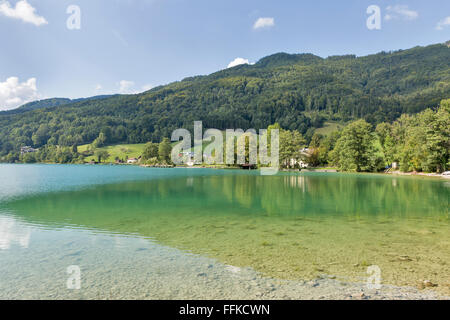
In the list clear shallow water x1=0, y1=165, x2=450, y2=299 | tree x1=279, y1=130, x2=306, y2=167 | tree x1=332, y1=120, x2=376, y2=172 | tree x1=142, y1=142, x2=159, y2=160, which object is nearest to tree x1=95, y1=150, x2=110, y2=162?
A: tree x1=142, y1=142, x2=159, y2=160

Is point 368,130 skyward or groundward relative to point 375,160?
skyward

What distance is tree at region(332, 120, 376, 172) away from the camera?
86.2 metres

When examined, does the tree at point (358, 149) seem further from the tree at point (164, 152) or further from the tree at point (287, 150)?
the tree at point (164, 152)

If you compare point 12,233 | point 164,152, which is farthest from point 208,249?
point 164,152

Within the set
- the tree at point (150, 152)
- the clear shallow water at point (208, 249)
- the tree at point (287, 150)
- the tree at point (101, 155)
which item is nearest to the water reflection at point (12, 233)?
the clear shallow water at point (208, 249)

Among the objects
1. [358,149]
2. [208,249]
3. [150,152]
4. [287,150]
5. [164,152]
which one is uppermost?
[150,152]

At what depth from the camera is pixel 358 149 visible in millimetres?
87812

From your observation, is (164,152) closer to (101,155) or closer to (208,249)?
(101,155)

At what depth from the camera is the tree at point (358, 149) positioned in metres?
86.2

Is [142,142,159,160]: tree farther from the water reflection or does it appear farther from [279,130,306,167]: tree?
the water reflection
